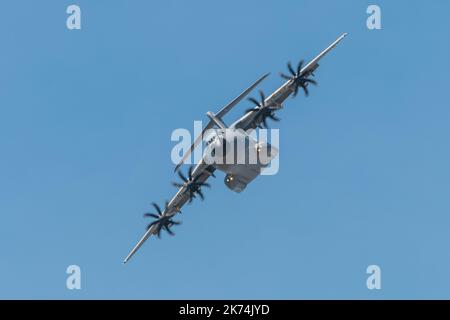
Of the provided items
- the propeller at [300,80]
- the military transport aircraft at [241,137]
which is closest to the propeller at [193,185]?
the military transport aircraft at [241,137]

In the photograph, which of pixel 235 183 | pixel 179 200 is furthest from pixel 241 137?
pixel 179 200

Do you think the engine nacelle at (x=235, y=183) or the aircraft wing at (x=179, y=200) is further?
the aircraft wing at (x=179, y=200)

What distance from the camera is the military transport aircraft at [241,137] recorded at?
234 feet

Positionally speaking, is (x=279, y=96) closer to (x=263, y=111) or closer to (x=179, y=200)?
(x=263, y=111)

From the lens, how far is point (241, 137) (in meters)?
70.9

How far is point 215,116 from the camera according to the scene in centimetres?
7369

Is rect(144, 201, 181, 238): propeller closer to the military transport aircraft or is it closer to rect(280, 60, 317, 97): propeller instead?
the military transport aircraft

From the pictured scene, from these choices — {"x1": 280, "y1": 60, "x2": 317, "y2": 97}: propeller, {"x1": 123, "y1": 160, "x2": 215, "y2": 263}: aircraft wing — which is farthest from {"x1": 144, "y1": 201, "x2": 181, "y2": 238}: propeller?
{"x1": 280, "y1": 60, "x2": 317, "y2": 97}: propeller

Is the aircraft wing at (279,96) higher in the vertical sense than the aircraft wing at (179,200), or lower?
higher

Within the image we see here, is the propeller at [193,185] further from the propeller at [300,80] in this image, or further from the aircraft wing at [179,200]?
the propeller at [300,80]
